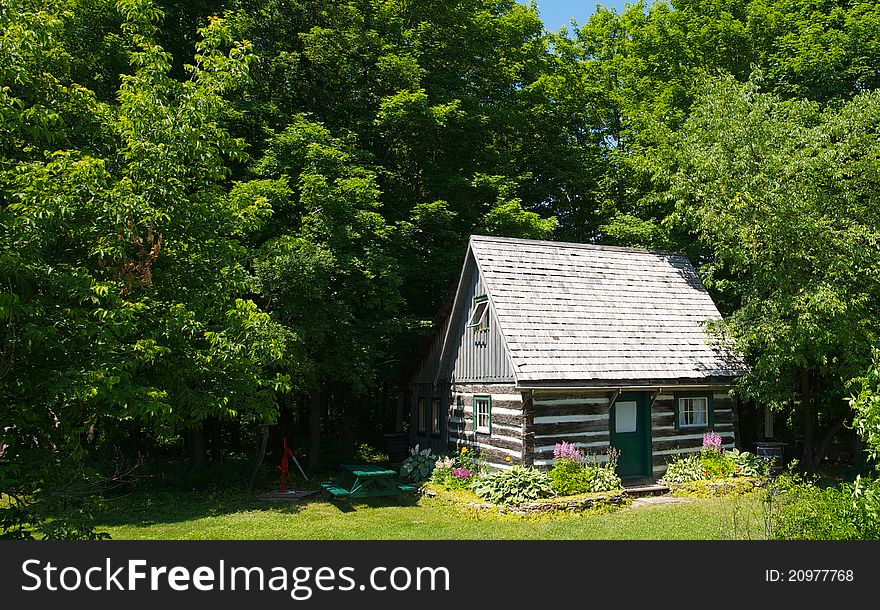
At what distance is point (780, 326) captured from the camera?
51.8 ft

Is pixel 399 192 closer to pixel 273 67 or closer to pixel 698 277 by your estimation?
pixel 273 67

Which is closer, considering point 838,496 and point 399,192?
point 838,496

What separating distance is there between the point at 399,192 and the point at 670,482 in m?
14.2

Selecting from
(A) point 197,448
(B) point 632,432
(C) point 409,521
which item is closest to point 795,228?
(B) point 632,432

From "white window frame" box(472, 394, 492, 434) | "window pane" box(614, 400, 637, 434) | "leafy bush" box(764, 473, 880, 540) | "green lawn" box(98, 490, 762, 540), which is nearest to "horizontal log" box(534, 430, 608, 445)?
"window pane" box(614, 400, 637, 434)

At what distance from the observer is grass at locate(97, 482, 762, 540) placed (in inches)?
486

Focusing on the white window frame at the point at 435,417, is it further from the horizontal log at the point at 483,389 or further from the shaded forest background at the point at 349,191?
the shaded forest background at the point at 349,191

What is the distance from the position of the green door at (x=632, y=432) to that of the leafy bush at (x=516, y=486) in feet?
8.77

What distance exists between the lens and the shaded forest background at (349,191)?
7.72 meters

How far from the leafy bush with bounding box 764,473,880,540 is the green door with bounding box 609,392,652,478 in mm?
6835

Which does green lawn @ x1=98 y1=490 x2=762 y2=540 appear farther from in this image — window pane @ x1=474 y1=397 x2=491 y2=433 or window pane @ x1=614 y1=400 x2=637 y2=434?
window pane @ x1=614 y1=400 x2=637 y2=434

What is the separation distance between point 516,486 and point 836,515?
7.38 metres

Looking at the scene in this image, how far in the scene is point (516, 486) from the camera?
14898mm

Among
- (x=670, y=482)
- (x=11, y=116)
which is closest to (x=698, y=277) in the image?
(x=670, y=482)
